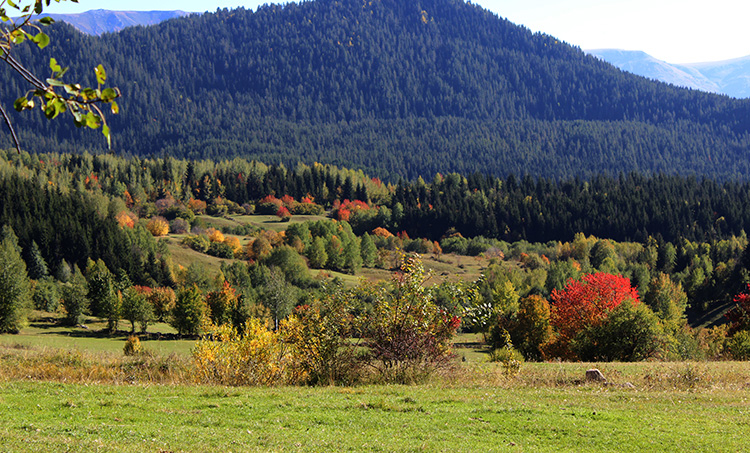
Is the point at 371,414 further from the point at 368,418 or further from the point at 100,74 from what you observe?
the point at 100,74

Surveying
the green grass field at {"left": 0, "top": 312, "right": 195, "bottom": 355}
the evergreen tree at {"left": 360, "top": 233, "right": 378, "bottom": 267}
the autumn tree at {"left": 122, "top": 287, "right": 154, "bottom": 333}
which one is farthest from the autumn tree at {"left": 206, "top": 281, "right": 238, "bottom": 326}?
the evergreen tree at {"left": 360, "top": 233, "right": 378, "bottom": 267}

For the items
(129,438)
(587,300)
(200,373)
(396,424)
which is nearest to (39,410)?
(129,438)

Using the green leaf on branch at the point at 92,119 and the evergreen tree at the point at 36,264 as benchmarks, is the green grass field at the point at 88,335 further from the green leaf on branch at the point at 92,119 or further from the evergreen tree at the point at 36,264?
the green leaf on branch at the point at 92,119

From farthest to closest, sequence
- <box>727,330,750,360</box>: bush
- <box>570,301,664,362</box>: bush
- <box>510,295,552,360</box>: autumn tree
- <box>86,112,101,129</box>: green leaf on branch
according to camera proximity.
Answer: <box>510,295,552,360</box>: autumn tree < <box>727,330,750,360</box>: bush < <box>570,301,664,362</box>: bush < <box>86,112,101,129</box>: green leaf on branch

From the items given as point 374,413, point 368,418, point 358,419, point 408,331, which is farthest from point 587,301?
point 358,419

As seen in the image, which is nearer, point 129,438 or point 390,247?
point 129,438

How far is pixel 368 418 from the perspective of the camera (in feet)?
54.0

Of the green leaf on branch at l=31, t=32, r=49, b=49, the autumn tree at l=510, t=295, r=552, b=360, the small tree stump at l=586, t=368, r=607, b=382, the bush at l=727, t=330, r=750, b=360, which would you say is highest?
the green leaf on branch at l=31, t=32, r=49, b=49

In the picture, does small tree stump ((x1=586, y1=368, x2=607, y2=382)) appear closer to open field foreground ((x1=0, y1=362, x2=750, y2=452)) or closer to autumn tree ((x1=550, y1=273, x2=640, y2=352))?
open field foreground ((x1=0, y1=362, x2=750, y2=452))

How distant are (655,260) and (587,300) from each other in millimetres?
114716

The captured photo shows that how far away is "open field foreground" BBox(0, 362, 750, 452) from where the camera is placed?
1349 centimetres

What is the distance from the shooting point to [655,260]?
165 m

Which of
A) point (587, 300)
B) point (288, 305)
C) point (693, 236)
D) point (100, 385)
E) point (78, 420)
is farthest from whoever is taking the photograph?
point (693, 236)

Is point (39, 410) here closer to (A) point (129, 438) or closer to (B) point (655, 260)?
(A) point (129, 438)
